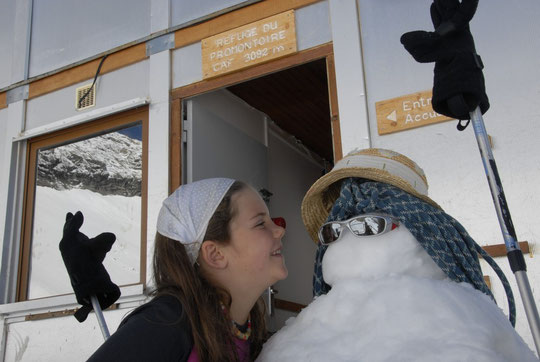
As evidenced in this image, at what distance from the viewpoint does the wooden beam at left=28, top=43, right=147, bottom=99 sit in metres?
4.28

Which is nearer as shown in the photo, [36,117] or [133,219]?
[133,219]

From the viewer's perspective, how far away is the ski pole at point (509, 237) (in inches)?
49.1

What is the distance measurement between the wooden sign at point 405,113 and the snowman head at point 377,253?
6.17 feet

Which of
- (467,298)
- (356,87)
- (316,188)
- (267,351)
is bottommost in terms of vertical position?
(267,351)

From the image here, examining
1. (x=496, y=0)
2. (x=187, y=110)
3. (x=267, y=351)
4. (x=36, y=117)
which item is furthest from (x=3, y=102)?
(x=267, y=351)

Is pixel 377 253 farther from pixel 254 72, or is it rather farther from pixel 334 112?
pixel 254 72

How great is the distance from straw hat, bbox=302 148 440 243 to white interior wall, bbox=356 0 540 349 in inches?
58.5

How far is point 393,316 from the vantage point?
3.70 feet

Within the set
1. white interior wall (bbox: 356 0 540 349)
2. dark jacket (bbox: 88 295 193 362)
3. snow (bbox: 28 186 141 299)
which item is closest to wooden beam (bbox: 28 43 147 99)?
snow (bbox: 28 186 141 299)

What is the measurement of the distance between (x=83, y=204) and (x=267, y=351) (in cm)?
343

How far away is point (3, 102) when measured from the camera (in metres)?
4.82

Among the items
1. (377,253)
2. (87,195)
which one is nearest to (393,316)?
(377,253)

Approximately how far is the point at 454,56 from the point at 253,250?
0.79 meters

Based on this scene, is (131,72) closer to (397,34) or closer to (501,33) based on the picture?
(397,34)
